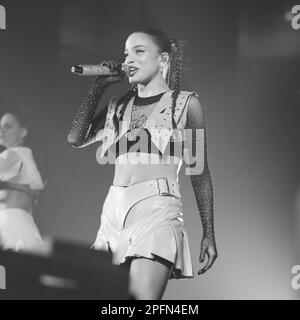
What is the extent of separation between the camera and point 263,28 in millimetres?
4398

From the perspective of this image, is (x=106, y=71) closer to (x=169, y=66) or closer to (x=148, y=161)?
(x=169, y=66)

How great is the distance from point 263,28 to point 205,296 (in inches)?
58.5

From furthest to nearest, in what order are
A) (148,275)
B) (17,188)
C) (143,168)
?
(17,188) → (143,168) → (148,275)

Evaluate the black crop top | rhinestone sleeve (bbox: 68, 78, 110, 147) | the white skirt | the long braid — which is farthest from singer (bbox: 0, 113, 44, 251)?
the long braid

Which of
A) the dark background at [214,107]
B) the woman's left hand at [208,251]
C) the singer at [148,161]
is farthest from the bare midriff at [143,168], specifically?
the woman's left hand at [208,251]

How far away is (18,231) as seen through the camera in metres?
4.05

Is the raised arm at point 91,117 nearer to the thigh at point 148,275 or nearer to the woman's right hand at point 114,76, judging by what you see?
the woman's right hand at point 114,76

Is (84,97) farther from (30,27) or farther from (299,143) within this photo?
(299,143)

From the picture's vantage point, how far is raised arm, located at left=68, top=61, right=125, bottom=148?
4004 millimetres

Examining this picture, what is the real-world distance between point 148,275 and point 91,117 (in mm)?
850

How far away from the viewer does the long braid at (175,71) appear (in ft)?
13.0

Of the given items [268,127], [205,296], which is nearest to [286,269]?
[205,296]

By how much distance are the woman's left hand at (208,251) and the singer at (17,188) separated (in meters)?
0.81

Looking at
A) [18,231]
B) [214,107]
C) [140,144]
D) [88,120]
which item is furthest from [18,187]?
[214,107]
